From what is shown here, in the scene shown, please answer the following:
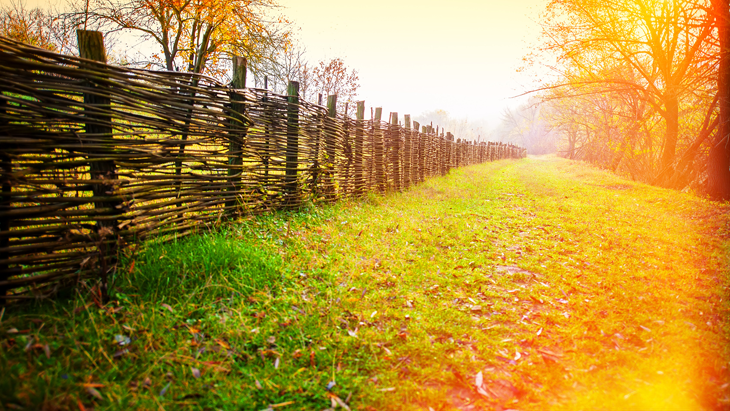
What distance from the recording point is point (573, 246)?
16.2 ft

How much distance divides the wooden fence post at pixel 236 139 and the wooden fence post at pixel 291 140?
94cm

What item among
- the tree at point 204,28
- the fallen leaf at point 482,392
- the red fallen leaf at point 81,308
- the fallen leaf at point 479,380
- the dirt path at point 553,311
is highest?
the tree at point 204,28

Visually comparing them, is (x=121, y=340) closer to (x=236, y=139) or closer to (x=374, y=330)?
(x=374, y=330)

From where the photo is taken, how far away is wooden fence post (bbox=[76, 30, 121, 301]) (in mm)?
2637

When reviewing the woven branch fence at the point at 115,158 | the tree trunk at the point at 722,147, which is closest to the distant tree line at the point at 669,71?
the tree trunk at the point at 722,147

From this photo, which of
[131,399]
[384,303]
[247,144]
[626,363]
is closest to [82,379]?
[131,399]

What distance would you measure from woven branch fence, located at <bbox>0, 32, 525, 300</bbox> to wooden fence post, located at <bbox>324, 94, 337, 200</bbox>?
66 centimetres

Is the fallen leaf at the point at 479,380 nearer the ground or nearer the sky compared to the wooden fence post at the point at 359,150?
nearer the ground

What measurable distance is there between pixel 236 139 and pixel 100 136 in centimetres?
164

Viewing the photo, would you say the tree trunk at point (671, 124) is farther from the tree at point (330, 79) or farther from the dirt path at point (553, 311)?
the tree at point (330, 79)

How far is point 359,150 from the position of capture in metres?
7.39

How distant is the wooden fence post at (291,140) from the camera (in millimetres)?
5133

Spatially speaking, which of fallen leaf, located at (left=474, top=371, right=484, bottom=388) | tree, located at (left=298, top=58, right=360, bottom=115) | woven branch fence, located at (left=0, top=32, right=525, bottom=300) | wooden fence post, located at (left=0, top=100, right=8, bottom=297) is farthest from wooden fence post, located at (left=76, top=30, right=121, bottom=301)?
tree, located at (left=298, top=58, right=360, bottom=115)

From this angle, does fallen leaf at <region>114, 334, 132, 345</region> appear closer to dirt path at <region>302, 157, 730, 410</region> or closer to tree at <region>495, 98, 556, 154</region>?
dirt path at <region>302, 157, 730, 410</region>
